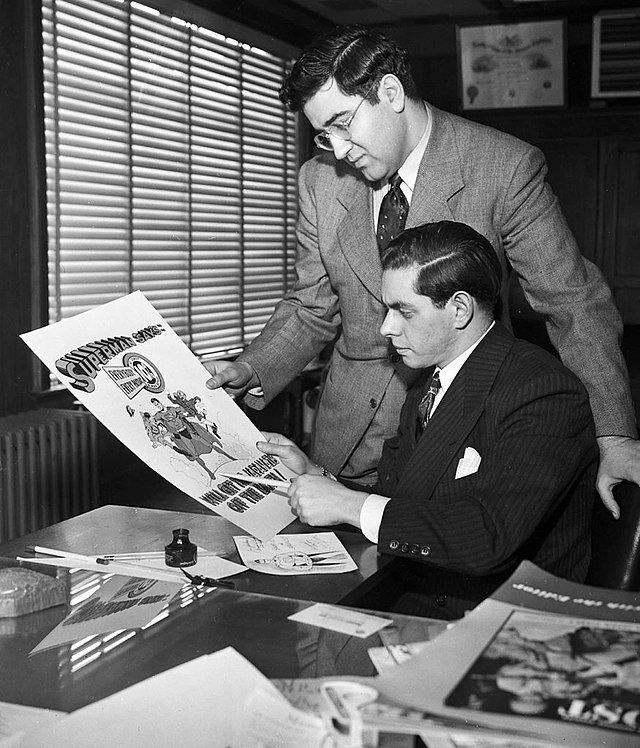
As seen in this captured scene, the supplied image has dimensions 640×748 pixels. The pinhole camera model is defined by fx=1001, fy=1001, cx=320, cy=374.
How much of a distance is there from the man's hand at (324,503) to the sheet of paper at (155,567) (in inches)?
8.2

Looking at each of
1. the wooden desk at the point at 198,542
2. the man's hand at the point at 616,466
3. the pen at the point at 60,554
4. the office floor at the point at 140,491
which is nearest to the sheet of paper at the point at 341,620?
the wooden desk at the point at 198,542

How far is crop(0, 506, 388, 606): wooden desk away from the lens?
4.69 feet

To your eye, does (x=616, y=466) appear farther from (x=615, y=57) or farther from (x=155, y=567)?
(x=615, y=57)

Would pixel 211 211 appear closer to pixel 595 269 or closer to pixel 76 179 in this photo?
pixel 76 179

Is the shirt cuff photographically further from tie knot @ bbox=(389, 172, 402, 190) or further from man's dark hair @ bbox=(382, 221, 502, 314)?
tie knot @ bbox=(389, 172, 402, 190)

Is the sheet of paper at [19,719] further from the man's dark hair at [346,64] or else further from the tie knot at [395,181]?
the tie knot at [395,181]

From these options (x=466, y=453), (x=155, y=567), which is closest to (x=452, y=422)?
(x=466, y=453)

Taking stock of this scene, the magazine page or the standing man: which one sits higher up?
the standing man

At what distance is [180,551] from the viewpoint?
1.52 m

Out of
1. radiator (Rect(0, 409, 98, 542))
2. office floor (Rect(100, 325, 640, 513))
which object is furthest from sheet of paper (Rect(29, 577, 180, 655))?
office floor (Rect(100, 325, 640, 513))

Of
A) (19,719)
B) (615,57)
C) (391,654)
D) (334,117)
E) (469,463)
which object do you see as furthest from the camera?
(615,57)

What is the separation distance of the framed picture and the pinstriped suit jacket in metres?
4.10

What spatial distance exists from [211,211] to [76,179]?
1.25m

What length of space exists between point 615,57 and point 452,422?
4344mm
